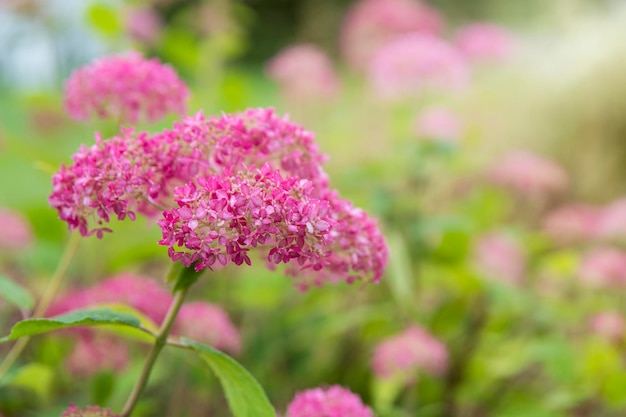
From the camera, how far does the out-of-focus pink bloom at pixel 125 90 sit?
2.74 feet

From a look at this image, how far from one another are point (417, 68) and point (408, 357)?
662 mm

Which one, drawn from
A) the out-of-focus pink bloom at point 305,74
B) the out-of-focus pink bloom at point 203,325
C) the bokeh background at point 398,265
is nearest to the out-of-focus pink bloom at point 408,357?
the bokeh background at point 398,265

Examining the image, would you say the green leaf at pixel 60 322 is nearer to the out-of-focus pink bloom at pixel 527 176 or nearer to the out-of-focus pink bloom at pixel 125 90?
the out-of-focus pink bloom at pixel 125 90

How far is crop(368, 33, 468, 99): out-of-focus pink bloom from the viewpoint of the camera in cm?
157

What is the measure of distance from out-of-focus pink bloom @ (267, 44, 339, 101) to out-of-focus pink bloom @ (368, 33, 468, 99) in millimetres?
270

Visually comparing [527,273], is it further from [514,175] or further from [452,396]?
[452,396]

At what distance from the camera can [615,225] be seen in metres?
1.53

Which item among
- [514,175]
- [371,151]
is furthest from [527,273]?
[371,151]

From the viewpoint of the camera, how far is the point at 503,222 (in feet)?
7.23

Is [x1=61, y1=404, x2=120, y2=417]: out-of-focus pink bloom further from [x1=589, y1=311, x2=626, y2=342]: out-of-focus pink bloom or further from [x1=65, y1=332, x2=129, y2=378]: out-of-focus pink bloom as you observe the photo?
[x1=589, y1=311, x2=626, y2=342]: out-of-focus pink bloom

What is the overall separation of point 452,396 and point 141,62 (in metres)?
0.84

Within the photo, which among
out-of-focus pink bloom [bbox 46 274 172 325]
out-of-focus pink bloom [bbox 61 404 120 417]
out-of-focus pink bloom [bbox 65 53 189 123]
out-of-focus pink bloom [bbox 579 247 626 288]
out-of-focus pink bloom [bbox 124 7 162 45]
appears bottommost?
out-of-focus pink bloom [bbox 61 404 120 417]

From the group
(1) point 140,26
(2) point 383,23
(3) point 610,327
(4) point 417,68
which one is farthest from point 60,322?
(2) point 383,23

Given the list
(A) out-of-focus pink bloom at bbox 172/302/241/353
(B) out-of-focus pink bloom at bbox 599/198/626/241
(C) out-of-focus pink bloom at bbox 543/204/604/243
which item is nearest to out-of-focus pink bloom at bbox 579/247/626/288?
(B) out-of-focus pink bloom at bbox 599/198/626/241
